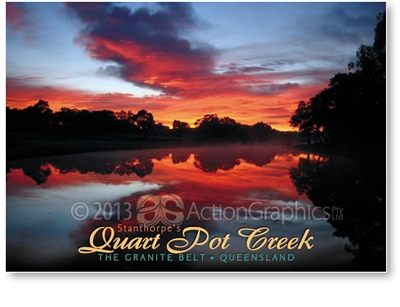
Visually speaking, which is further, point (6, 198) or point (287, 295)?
point (6, 198)

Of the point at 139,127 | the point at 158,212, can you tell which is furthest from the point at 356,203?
the point at 139,127

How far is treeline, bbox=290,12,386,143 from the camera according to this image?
21.4 feet

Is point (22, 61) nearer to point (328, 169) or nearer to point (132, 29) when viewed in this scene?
point (132, 29)

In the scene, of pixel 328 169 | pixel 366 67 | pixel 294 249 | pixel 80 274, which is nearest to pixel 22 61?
pixel 80 274

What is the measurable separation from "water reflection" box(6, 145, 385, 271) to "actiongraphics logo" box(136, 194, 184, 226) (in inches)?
4.0

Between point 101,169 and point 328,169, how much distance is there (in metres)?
6.17

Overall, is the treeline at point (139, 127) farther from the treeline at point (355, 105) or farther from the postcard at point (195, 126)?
the treeline at point (355, 105)

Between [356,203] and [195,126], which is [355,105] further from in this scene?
[195,126]

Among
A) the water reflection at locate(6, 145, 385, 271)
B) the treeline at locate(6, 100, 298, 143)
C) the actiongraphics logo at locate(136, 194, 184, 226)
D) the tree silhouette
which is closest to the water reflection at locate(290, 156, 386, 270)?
the water reflection at locate(6, 145, 385, 271)

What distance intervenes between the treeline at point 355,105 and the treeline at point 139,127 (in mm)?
672

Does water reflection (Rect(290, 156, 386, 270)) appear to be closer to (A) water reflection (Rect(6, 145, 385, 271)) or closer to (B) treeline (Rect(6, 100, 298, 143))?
(A) water reflection (Rect(6, 145, 385, 271))

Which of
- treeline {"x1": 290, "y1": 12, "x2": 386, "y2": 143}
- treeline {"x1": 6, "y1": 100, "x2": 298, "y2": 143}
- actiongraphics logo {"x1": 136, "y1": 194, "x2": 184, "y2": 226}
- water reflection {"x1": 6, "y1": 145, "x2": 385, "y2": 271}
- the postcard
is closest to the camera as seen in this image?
water reflection {"x1": 6, "y1": 145, "x2": 385, "y2": 271}

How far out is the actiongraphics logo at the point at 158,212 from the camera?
5988 mm

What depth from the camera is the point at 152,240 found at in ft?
19.0
